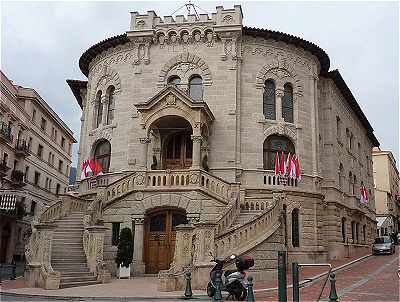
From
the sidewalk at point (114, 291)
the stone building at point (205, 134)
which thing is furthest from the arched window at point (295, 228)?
the sidewalk at point (114, 291)

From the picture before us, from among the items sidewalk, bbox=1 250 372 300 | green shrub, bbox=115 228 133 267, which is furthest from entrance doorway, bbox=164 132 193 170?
sidewalk, bbox=1 250 372 300

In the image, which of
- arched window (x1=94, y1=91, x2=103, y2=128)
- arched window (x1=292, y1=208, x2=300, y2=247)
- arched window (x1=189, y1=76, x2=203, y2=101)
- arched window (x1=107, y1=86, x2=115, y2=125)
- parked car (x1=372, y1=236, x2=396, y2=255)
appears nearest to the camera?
arched window (x1=292, y1=208, x2=300, y2=247)

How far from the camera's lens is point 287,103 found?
28422mm

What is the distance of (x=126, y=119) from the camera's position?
2780 cm

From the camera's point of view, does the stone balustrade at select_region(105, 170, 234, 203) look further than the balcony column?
No

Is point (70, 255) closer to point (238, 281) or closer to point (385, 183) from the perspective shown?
point (238, 281)

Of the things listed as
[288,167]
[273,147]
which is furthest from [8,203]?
[288,167]

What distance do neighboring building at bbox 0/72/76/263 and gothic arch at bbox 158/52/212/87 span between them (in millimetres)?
15629

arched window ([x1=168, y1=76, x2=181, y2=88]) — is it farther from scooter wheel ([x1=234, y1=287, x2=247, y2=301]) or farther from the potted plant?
scooter wheel ([x1=234, y1=287, x2=247, y2=301])

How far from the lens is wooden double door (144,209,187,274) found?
74.0 feet

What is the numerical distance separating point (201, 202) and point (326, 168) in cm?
1226

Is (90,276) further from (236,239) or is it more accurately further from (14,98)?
(14,98)

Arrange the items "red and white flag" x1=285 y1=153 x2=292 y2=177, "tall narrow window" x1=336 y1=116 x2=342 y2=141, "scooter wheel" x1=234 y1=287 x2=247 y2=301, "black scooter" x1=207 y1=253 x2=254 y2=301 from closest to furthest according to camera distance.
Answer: "black scooter" x1=207 y1=253 x2=254 y2=301 → "scooter wheel" x1=234 y1=287 x2=247 y2=301 → "red and white flag" x1=285 y1=153 x2=292 y2=177 → "tall narrow window" x1=336 y1=116 x2=342 y2=141

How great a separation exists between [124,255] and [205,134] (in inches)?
325
